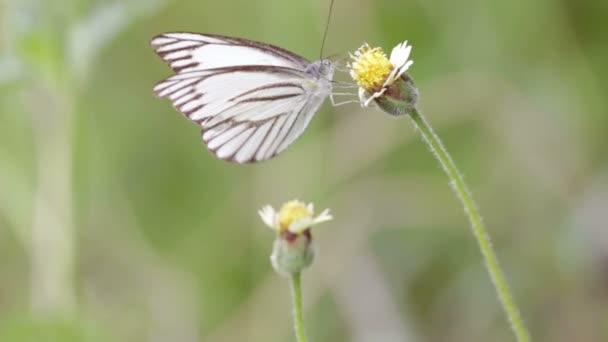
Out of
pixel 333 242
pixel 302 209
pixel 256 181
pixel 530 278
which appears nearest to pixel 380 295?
pixel 333 242

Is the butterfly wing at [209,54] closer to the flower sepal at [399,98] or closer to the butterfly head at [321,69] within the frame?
the butterfly head at [321,69]

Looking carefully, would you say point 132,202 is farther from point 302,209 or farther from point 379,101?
point 379,101

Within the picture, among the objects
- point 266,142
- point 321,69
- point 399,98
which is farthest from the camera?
point 321,69

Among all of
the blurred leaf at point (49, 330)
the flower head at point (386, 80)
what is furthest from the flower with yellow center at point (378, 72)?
the blurred leaf at point (49, 330)

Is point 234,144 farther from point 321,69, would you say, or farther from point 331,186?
point 331,186

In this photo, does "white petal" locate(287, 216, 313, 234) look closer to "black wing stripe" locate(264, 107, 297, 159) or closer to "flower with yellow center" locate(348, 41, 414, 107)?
"black wing stripe" locate(264, 107, 297, 159)

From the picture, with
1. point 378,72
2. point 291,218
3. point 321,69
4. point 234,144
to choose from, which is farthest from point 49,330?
point 378,72
